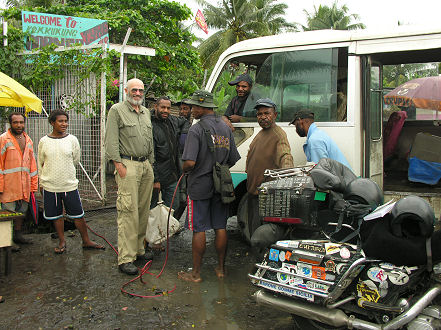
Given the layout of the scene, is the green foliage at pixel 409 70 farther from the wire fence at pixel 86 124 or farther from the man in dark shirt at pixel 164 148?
the wire fence at pixel 86 124

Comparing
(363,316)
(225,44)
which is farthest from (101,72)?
(225,44)

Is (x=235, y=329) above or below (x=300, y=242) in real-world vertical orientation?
below

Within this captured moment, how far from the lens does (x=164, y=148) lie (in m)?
5.18

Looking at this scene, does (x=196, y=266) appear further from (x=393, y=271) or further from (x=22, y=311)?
(x=393, y=271)

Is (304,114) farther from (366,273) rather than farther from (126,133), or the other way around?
(366,273)

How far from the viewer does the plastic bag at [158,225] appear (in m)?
4.79

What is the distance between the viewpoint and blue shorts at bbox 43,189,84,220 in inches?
198

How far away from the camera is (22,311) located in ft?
11.9

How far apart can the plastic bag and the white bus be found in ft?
3.08

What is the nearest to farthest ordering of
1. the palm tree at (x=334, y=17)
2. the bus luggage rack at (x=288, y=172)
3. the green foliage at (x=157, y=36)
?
the bus luggage rack at (x=288, y=172)
the green foliage at (x=157, y=36)
the palm tree at (x=334, y=17)

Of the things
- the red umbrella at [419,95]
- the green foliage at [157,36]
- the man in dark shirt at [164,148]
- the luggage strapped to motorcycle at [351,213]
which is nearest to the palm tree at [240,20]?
the green foliage at [157,36]

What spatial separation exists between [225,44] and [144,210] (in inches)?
755

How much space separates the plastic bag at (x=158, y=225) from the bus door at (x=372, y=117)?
7.26 feet

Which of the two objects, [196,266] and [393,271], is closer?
[393,271]
